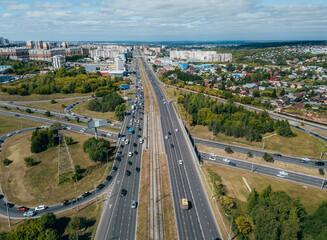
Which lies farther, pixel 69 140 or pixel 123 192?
pixel 69 140

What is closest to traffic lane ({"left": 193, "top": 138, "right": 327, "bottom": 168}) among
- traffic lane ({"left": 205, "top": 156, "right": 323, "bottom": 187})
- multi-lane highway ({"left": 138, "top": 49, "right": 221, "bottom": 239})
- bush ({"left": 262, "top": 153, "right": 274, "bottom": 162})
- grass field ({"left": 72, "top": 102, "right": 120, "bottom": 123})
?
bush ({"left": 262, "top": 153, "right": 274, "bottom": 162})

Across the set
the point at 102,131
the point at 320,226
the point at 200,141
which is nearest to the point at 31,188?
the point at 102,131

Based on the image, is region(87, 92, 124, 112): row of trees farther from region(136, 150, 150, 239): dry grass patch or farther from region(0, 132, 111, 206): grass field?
region(136, 150, 150, 239): dry grass patch

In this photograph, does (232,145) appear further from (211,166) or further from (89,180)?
(89,180)

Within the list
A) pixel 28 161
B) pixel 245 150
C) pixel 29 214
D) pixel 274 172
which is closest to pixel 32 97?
pixel 28 161

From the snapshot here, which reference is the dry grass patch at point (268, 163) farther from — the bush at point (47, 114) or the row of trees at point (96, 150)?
the bush at point (47, 114)

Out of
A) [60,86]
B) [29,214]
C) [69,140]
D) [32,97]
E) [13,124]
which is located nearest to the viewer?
[29,214]

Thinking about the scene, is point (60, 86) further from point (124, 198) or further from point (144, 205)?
point (144, 205)
